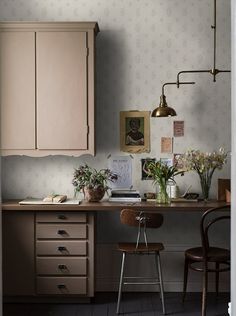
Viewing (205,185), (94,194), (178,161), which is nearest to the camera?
(94,194)

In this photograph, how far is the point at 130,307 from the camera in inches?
153

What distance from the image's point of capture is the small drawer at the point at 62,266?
12.7ft

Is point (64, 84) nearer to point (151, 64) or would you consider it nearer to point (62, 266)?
point (151, 64)

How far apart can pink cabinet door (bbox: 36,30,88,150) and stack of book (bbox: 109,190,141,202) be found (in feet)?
1.59

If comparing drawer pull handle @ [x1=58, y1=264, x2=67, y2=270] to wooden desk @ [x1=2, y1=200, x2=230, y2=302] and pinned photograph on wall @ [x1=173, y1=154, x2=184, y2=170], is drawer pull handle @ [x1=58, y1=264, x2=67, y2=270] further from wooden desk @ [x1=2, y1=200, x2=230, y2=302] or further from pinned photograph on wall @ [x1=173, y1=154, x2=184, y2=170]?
pinned photograph on wall @ [x1=173, y1=154, x2=184, y2=170]

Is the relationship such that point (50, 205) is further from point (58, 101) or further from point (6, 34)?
point (6, 34)

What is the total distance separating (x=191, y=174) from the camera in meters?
4.33

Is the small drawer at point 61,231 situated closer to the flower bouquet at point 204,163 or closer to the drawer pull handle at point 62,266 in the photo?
the drawer pull handle at point 62,266

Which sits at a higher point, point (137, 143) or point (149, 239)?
point (137, 143)

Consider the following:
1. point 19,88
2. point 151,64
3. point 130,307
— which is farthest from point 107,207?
point 151,64

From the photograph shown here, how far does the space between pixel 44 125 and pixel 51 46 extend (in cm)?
65

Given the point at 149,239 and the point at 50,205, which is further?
the point at 149,239

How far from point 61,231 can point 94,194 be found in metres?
0.41

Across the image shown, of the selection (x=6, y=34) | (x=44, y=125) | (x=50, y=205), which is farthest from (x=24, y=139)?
(x=6, y=34)
